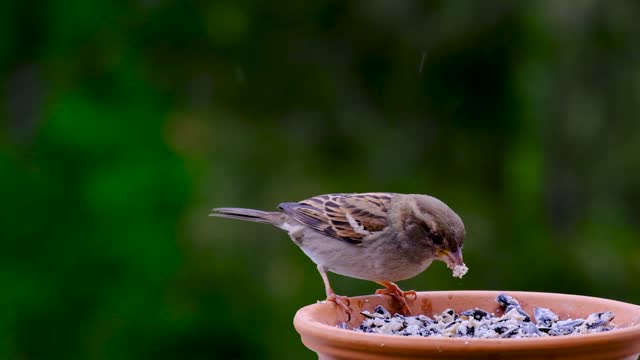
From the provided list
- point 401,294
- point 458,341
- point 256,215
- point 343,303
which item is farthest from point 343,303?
point 256,215

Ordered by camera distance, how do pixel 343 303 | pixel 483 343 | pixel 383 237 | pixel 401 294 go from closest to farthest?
pixel 483 343 → pixel 343 303 → pixel 401 294 → pixel 383 237

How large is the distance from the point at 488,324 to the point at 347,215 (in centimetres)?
81

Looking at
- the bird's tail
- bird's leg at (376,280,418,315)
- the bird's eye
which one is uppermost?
the bird's eye

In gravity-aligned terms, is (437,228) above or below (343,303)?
above

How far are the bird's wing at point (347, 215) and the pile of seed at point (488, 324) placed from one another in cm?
38

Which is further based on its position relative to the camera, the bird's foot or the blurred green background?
the blurred green background

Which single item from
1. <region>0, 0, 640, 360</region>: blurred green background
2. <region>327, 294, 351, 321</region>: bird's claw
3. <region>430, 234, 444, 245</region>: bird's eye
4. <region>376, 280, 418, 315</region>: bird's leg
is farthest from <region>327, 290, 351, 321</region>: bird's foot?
<region>0, 0, 640, 360</region>: blurred green background

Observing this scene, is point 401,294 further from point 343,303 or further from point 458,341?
point 458,341

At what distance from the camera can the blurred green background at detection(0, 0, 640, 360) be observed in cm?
525

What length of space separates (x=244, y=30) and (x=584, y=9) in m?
1.86

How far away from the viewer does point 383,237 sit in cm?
315

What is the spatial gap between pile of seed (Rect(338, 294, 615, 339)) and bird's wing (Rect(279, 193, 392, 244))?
0.38 meters

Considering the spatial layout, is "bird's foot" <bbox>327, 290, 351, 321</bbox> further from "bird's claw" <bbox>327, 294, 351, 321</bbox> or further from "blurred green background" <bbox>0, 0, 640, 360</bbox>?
"blurred green background" <bbox>0, 0, 640, 360</bbox>

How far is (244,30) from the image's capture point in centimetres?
558
